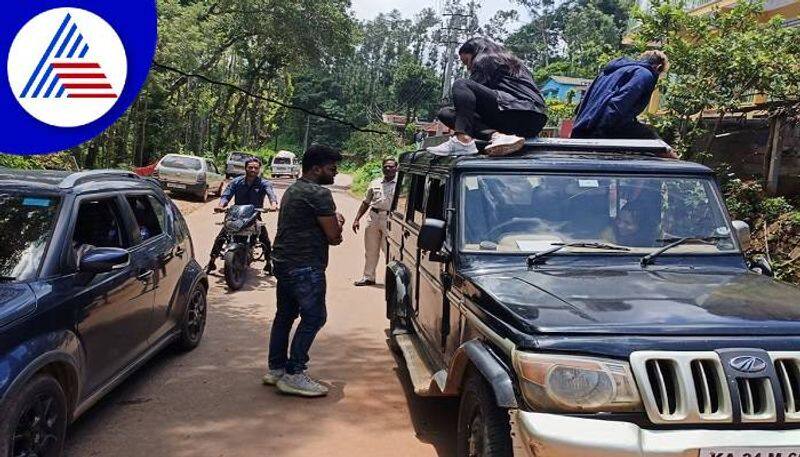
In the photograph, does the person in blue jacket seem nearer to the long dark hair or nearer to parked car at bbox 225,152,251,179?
the long dark hair

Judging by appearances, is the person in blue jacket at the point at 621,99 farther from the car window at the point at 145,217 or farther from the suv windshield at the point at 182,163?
the suv windshield at the point at 182,163

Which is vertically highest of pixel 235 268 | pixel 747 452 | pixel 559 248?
pixel 559 248

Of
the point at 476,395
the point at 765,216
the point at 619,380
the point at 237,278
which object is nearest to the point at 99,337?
the point at 476,395

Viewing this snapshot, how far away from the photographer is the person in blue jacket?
17.5 feet

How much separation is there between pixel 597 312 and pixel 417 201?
113 inches

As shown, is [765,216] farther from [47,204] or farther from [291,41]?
[291,41]

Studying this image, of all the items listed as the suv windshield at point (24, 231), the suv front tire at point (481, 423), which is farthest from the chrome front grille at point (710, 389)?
the suv windshield at point (24, 231)

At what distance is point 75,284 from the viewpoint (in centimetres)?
381

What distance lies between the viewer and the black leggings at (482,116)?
5.04 metres

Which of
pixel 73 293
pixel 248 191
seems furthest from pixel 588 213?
pixel 248 191

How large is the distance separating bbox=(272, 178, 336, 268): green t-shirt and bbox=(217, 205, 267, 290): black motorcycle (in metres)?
3.81

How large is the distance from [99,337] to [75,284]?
0.43 meters

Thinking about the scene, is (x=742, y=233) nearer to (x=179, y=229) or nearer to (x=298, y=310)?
(x=298, y=310)

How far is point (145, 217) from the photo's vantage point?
535cm
